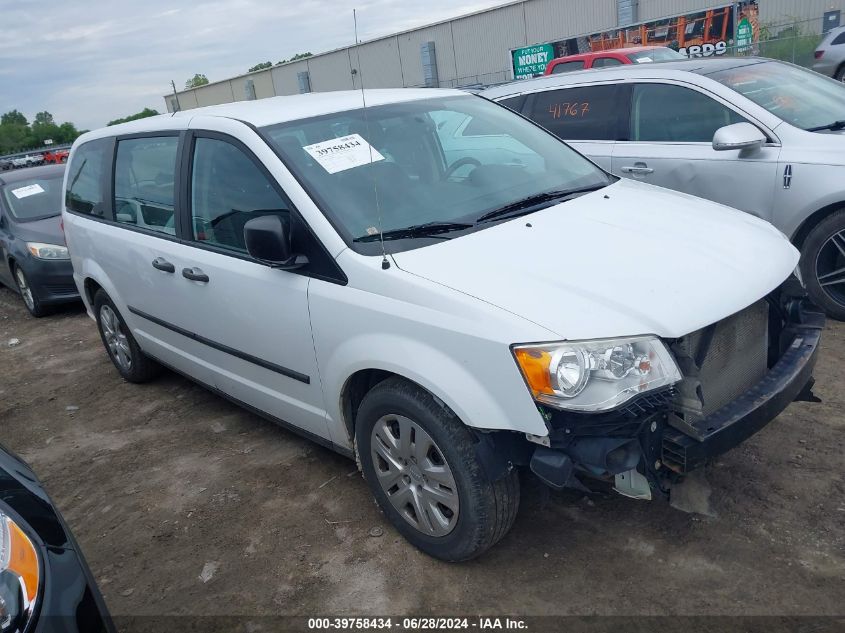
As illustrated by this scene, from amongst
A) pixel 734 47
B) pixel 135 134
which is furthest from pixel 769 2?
pixel 135 134

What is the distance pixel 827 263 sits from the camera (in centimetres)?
454

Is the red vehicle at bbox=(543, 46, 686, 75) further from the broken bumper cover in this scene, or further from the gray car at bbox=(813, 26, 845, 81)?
the broken bumper cover

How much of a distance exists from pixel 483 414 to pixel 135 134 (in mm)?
3201

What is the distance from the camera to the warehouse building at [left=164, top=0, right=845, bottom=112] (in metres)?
22.8

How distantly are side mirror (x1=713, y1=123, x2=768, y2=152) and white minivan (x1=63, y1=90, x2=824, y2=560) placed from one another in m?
1.08

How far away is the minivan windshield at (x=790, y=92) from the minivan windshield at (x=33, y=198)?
23.7 ft

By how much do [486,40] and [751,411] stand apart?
116 feet

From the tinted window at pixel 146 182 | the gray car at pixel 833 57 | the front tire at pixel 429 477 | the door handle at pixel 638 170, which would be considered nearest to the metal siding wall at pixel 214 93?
the gray car at pixel 833 57

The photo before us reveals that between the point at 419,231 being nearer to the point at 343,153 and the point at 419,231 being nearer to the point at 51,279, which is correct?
the point at 343,153

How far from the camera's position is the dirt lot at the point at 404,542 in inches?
102

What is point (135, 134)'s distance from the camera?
4434 millimetres

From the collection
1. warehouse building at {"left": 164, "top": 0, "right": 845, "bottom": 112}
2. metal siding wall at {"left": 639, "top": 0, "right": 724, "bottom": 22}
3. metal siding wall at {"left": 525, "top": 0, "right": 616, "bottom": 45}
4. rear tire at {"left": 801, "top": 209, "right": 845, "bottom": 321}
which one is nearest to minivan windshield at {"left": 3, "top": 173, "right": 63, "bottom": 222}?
warehouse building at {"left": 164, "top": 0, "right": 845, "bottom": 112}

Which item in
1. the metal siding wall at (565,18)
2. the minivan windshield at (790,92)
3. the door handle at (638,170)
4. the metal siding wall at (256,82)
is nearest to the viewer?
the minivan windshield at (790,92)

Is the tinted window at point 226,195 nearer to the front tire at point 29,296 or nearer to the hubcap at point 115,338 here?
the hubcap at point 115,338
